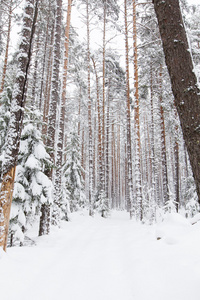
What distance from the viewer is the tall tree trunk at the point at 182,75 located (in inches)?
92.9

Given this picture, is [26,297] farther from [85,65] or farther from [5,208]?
[85,65]

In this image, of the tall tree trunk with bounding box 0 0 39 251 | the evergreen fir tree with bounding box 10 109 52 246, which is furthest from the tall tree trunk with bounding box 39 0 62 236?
the tall tree trunk with bounding box 0 0 39 251

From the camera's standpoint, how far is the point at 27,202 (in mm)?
5906

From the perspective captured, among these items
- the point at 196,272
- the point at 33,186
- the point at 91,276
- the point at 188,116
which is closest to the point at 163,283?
the point at 196,272

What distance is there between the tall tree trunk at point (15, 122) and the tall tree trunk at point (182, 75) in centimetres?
332

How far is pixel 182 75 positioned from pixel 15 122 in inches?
143

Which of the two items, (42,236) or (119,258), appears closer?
(119,258)

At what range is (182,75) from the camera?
8.32ft

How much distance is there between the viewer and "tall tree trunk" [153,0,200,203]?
7.74 feet

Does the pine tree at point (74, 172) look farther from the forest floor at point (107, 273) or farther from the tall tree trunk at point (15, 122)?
the tall tree trunk at point (15, 122)

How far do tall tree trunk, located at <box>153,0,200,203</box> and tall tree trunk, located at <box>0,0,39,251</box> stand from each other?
10.9 feet

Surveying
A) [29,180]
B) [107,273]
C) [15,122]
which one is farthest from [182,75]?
[29,180]

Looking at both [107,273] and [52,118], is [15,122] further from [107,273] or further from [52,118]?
[107,273]

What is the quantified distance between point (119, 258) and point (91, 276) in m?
1.16
